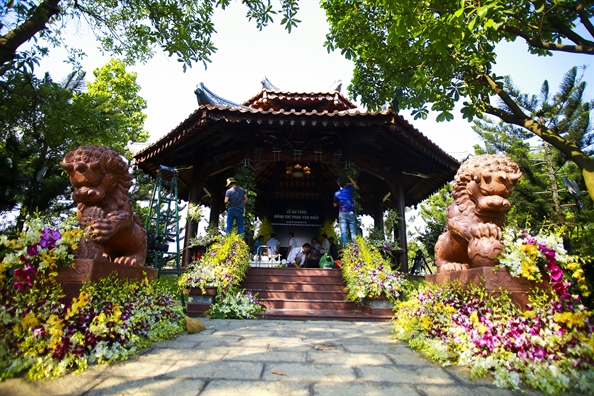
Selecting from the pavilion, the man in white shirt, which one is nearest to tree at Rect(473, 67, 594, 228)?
the pavilion

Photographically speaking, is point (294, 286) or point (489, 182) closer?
point (489, 182)

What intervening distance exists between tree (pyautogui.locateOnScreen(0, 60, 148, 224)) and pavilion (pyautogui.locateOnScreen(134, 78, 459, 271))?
2.05 metres

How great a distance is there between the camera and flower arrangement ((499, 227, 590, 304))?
2666 mm

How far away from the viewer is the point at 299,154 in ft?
30.3

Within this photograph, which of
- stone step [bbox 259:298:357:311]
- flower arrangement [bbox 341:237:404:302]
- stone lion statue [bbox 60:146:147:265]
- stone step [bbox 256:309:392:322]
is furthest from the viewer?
stone step [bbox 259:298:357:311]

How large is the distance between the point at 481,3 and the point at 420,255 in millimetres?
12632

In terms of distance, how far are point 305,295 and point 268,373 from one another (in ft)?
14.2

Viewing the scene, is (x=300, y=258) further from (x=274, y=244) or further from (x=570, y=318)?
(x=570, y=318)

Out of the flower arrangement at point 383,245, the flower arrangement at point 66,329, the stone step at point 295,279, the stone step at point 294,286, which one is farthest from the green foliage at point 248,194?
the flower arrangement at point 66,329

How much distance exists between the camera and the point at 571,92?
13711 mm

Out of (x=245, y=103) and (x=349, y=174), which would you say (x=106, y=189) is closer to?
(x=349, y=174)

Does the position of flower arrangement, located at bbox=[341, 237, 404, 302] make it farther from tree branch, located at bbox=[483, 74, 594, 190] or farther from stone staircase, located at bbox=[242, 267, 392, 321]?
tree branch, located at bbox=[483, 74, 594, 190]

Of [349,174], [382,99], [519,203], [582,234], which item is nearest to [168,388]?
[382,99]

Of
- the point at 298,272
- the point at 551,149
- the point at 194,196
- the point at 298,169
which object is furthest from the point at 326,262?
the point at 551,149
